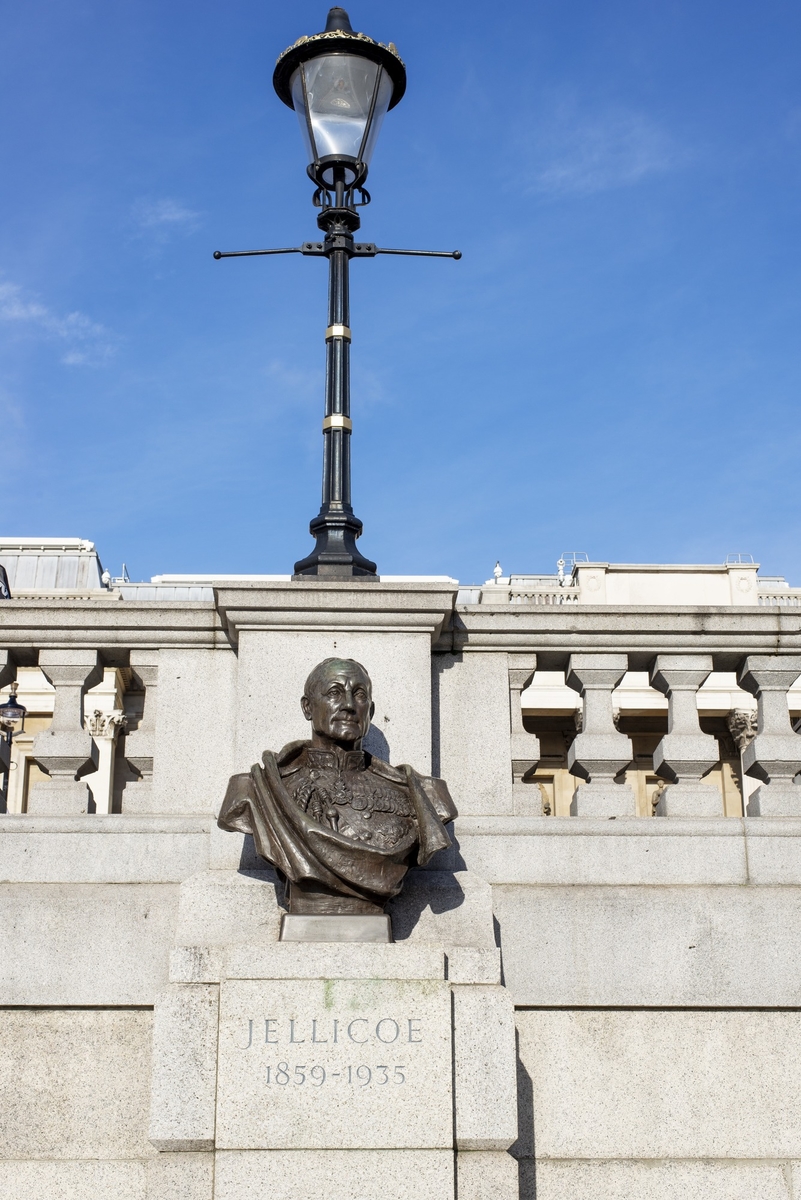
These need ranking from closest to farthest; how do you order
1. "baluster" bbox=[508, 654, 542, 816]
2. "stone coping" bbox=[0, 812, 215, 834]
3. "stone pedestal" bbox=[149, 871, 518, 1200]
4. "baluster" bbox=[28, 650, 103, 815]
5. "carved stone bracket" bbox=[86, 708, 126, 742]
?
"stone pedestal" bbox=[149, 871, 518, 1200] → "stone coping" bbox=[0, 812, 215, 834] → "baluster" bbox=[28, 650, 103, 815] → "baluster" bbox=[508, 654, 542, 816] → "carved stone bracket" bbox=[86, 708, 126, 742]

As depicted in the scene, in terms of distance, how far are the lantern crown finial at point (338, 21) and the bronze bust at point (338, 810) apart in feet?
13.8

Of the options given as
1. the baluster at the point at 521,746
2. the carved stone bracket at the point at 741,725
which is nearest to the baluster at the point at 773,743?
the baluster at the point at 521,746

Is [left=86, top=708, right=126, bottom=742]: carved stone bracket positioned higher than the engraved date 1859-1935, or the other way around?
[left=86, top=708, right=126, bottom=742]: carved stone bracket

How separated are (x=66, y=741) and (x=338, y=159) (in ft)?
12.9

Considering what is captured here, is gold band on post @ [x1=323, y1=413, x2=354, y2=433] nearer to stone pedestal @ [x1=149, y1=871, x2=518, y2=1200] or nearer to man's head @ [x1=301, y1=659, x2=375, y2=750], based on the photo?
man's head @ [x1=301, y1=659, x2=375, y2=750]

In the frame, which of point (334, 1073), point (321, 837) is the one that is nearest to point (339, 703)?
point (321, 837)

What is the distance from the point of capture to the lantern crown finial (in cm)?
851

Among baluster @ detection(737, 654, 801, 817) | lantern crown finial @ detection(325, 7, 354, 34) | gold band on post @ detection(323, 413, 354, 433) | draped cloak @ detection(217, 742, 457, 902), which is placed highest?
lantern crown finial @ detection(325, 7, 354, 34)

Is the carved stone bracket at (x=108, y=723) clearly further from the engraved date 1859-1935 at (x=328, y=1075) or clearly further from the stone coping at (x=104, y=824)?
the engraved date 1859-1935 at (x=328, y=1075)

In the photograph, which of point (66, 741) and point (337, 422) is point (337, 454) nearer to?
point (337, 422)

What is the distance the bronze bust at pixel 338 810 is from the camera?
6.40 meters

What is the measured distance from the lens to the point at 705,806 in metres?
7.52

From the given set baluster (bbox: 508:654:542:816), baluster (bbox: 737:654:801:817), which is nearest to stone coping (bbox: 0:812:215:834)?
baluster (bbox: 508:654:542:816)

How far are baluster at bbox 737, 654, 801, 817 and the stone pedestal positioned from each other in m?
2.22
